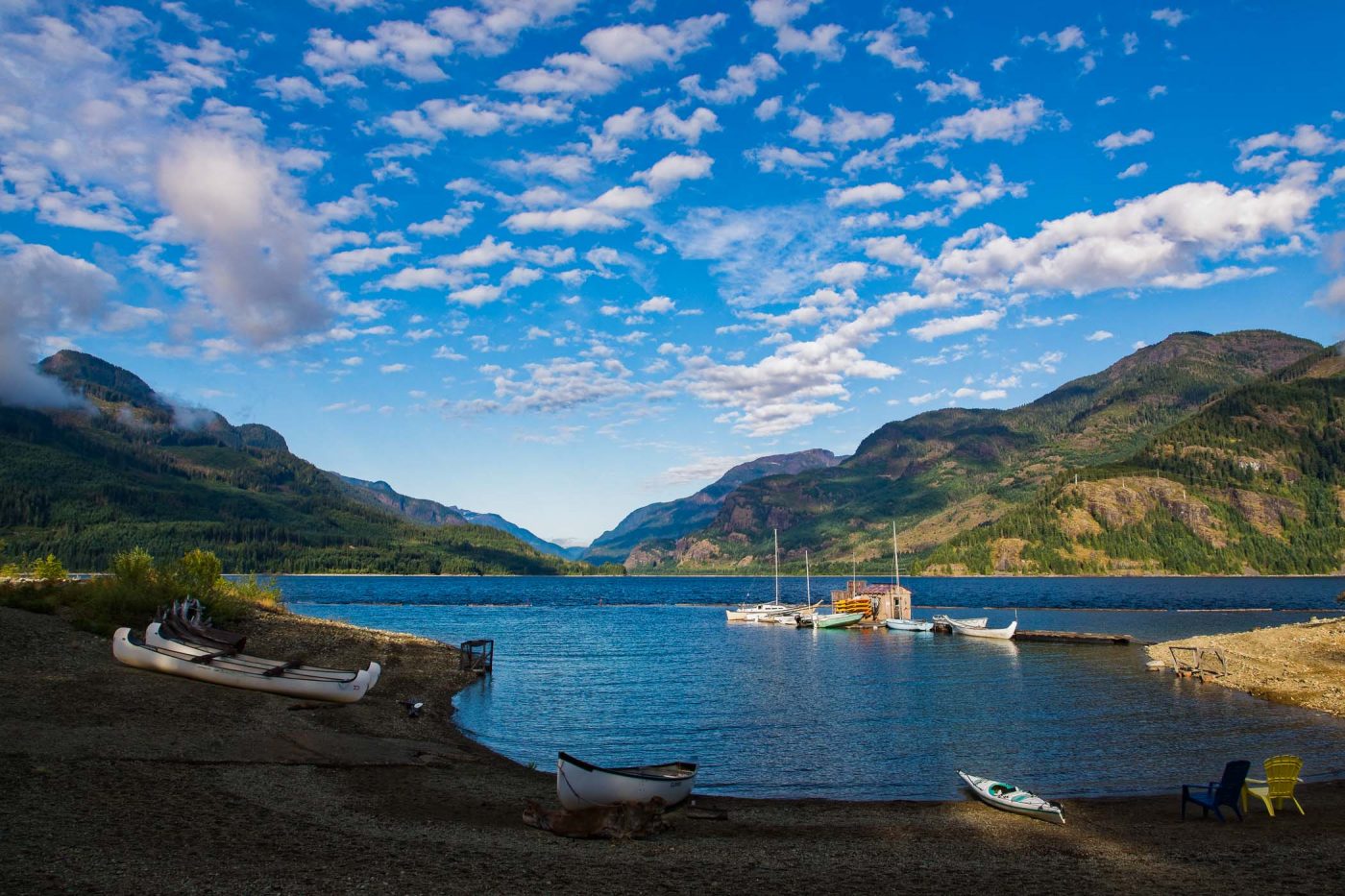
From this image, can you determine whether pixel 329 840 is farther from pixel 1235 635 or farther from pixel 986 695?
pixel 1235 635

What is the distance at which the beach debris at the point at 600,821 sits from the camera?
19516 millimetres

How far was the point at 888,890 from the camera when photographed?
1620cm

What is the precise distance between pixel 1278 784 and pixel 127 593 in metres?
53.8

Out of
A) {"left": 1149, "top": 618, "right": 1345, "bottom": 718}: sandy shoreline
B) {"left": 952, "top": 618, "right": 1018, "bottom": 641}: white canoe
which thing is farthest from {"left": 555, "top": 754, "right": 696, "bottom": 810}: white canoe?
{"left": 952, "top": 618, "right": 1018, "bottom": 641}: white canoe

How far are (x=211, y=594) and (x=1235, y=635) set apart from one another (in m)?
82.2

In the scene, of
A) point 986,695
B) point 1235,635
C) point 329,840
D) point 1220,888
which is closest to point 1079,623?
point 1235,635

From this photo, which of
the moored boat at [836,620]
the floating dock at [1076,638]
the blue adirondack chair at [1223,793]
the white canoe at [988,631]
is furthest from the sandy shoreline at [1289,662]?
the moored boat at [836,620]

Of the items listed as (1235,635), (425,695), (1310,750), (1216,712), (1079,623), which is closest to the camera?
(1310,750)

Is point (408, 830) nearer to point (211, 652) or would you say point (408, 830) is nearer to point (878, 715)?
point (211, 652)

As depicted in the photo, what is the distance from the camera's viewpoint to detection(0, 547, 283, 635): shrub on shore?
42.8 m

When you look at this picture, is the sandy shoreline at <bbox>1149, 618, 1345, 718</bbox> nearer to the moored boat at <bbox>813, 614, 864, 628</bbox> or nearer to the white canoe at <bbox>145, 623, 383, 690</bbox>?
the moored boat at <bbox>813, 614, 864, 628</bbox>

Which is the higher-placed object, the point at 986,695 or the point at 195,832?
the point at 195,832

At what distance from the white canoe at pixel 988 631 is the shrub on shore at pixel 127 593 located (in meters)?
75.6

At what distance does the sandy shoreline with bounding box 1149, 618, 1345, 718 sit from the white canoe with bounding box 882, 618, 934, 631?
32058 millimetres
